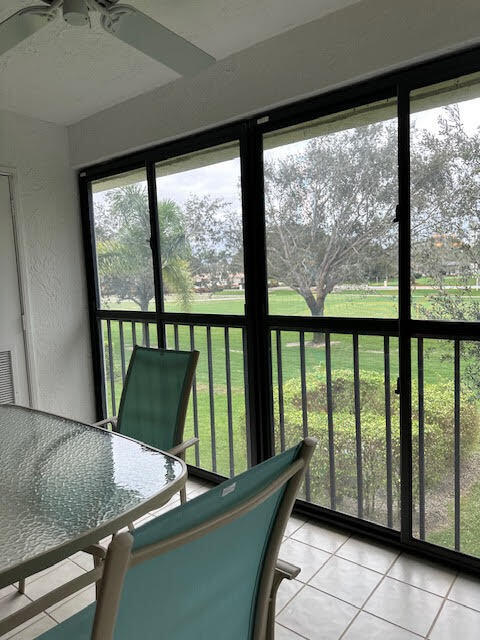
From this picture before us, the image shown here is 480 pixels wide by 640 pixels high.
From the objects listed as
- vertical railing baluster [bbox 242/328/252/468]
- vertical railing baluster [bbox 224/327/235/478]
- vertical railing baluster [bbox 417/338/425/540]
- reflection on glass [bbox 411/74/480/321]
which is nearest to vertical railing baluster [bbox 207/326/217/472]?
vertical railing baluster [bbox 224/327/235/478]

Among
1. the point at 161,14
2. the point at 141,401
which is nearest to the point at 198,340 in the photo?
the point at 141,401

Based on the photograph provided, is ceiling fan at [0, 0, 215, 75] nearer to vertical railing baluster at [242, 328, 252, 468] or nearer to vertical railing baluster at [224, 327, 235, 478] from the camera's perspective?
vertical railing baluster at [242, 328, 252, 468]

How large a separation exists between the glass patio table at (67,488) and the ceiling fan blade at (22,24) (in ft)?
4.64

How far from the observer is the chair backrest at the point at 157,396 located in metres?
1.87

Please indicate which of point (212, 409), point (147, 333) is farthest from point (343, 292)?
point (147, 333)

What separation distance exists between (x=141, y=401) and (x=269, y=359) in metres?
0.77

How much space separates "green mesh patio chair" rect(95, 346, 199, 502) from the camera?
187 centimetres

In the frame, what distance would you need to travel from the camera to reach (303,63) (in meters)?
2.03

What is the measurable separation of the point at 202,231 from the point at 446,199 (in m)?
1.38

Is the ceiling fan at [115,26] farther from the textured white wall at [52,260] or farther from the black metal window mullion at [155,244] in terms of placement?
the textured white wall at [52,260]

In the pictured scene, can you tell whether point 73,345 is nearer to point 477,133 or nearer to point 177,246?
point 177,246

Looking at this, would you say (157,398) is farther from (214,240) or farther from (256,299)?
(214,240)

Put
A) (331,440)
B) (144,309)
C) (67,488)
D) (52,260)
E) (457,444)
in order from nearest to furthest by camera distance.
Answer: (67,488) → (457,444) → (331,440) → (144,309) → (52,260)

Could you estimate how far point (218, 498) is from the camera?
0.67 meters
